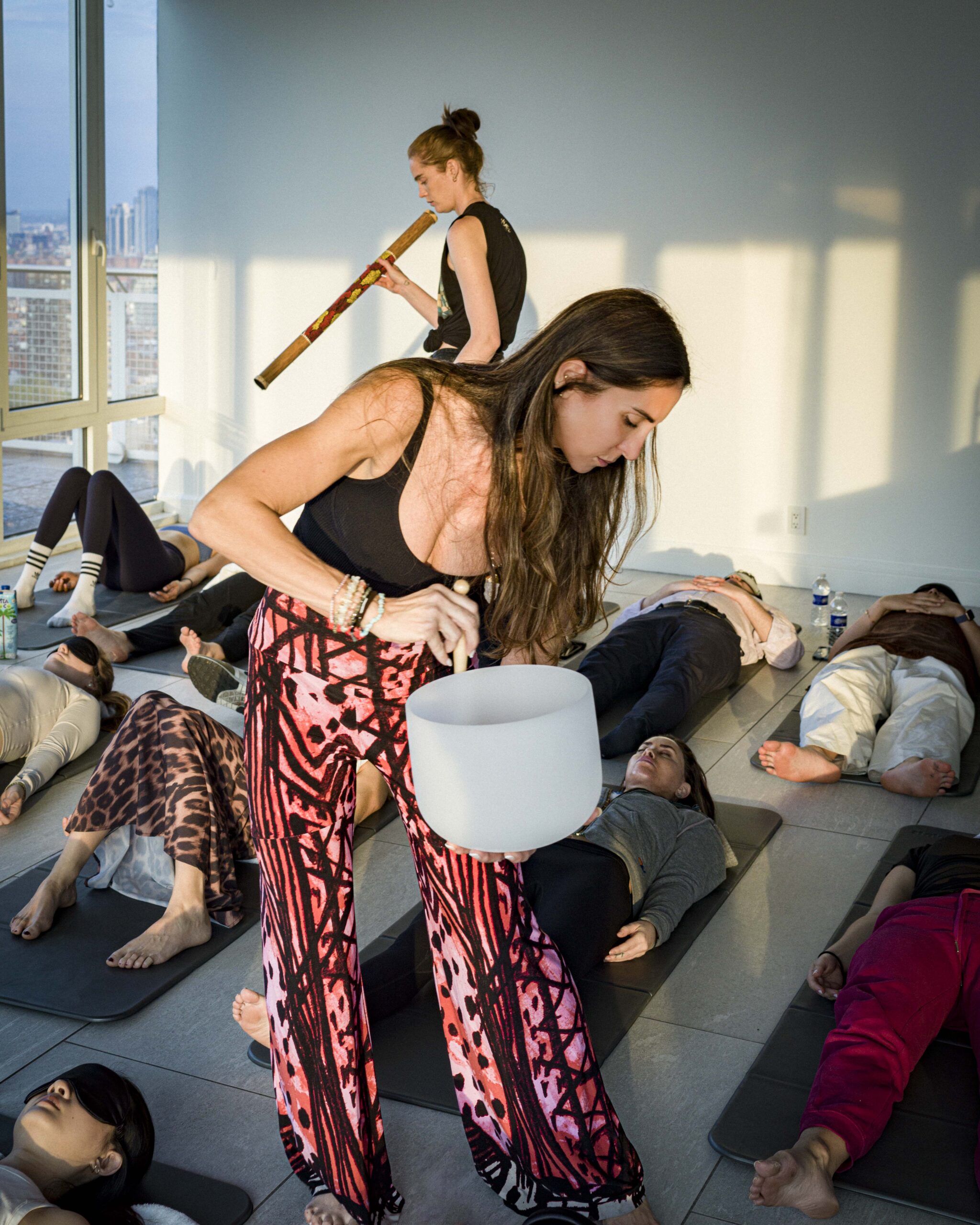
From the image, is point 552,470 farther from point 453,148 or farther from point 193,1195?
point 453,148

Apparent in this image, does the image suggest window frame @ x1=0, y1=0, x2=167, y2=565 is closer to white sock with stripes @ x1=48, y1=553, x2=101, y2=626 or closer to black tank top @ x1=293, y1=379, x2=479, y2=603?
white sock with stripes @ x1=48, y1=553, x2=101, y2=626

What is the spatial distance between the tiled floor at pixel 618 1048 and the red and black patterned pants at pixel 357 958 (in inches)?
6.7

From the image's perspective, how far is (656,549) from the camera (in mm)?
5371

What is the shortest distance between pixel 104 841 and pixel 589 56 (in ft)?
13.2

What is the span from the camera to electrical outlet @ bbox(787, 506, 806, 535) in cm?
509

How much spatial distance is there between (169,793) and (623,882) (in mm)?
836

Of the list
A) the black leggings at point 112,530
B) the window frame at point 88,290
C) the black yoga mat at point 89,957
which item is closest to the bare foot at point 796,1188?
the black yoga mat at point 89,957

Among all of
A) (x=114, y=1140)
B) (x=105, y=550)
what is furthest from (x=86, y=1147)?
(x=105, y=550)

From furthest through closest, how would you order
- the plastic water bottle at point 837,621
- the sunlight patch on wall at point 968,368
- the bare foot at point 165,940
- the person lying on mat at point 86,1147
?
1. the sunlight patch on wall at point 968,368
2. the plastic water bottle at point 837,621
3. the bare foot at point 165,940
4. the person lying on mat at point 86,1147

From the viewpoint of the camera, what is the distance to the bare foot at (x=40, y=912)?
2.13m

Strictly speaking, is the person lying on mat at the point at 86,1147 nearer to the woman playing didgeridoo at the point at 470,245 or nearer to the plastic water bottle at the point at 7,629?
the woman playing didgeridoo at the point at 470,245

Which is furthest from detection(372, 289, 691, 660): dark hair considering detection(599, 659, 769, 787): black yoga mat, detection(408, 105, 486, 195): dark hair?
detection(408, 105, 486, 195): dark hair

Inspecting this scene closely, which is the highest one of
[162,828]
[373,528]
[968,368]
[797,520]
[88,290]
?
[88,290]

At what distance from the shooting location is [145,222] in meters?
5.80
